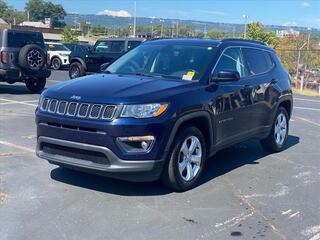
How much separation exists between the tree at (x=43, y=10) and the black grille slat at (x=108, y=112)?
147944 mm

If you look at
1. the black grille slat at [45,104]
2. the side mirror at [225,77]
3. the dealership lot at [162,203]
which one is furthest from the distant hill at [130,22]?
the black grille slat at [45,104]

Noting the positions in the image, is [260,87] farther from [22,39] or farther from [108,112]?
[22,39]

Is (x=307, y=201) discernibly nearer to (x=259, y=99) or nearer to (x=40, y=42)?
(x=259, y=99)

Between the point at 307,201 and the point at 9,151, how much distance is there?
4204 mm

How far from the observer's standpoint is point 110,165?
5.24 m

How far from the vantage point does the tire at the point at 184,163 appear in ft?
18.2

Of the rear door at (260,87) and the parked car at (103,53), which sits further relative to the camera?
the parked car at (103,53)


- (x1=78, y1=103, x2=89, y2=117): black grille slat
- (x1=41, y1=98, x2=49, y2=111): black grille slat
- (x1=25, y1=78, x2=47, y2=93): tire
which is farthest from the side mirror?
(x1=25, y1=78, x2=47, y2=93): tire

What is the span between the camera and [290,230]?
4.73 meters

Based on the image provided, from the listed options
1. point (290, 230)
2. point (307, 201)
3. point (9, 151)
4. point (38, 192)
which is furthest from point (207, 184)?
point (9, 151)

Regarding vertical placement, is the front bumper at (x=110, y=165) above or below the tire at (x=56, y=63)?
above

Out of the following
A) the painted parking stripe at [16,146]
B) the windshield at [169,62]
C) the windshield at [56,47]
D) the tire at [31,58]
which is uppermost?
the windshield at [169,62]

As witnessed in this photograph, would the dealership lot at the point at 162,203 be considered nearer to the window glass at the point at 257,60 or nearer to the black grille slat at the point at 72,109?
the black grille slat at the point at 72,109

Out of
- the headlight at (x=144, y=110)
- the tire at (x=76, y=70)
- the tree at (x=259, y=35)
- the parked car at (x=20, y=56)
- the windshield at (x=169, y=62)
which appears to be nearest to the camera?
the headlight at (x=144, y=110)
